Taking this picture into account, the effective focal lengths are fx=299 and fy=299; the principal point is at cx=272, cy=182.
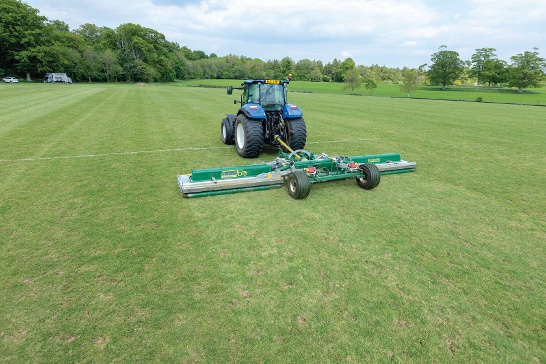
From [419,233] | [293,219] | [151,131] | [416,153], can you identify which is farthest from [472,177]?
[151,131]

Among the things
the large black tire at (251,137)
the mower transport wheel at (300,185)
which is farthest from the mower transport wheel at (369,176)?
the large black tire at (251,137)

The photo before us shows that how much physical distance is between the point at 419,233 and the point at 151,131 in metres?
11.2

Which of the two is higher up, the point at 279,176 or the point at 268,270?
the point at 279,176

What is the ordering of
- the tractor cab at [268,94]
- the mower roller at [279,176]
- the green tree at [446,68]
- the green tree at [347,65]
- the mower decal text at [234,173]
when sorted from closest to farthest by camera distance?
1. the mower roller at [279,176]
2. the mower decal text at [234,173]
3. the tractor cab at [268,94]
4. the green tree at [446,68]
5. the green tree at [347,65]

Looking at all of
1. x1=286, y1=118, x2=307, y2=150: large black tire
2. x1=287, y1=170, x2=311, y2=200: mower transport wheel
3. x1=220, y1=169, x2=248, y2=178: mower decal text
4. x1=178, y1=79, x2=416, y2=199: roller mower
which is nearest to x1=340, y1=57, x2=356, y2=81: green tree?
x1=178, y1=79, x2=416, y2=199: roller mower

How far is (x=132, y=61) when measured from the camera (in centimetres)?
8875

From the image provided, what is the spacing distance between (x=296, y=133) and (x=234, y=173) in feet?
9.39

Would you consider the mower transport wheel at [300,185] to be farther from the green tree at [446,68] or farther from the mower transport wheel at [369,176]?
the green tree at [446,68]

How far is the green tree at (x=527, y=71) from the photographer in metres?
65.6

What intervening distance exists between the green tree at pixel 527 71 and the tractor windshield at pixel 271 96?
3083 inches

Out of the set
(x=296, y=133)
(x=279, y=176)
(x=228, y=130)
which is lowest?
(x=279, y=176)

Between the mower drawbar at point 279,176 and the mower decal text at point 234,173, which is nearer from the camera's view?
the mower drawbar at point 279,176

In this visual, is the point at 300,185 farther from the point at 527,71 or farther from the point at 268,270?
the point at 527,71

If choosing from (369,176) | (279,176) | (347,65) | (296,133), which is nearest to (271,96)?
(296,133)
